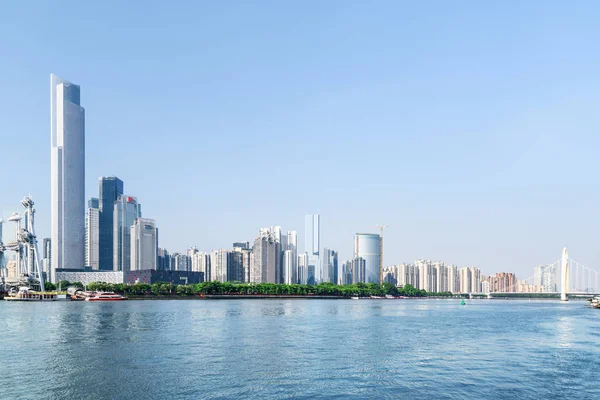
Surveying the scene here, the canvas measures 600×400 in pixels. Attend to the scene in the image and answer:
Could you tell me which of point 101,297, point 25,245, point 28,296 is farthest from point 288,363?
point 25,245

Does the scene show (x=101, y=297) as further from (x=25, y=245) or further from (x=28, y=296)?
(x=25, y=245)

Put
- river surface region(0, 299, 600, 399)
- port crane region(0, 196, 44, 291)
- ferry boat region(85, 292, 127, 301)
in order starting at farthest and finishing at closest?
port crane region(0, 196, 44, 291) < ferry boat region(85, 292, 127, 301) < river surface region(0, 299, 600, 399)

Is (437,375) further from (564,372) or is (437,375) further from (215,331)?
(215,331)

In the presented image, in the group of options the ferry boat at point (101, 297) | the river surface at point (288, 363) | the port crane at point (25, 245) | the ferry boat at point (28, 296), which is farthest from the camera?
the port crane at point (25, 245)

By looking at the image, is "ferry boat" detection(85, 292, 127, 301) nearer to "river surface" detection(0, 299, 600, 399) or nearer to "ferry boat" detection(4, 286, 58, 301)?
"ferry boat" detection(4, 286, 58, 301)

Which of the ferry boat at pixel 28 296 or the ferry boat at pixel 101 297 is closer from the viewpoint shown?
the ferry boat at pixel 101 297

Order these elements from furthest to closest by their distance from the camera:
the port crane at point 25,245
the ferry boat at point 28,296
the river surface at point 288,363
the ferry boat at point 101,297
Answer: the port crane at point 25,245, the ferry boat at point 28,296, the ferry boat at point 101,297, the river surface at point 288,363

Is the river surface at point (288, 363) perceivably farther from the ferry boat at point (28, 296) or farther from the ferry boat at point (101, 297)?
the ferry boat at point (28, 296)

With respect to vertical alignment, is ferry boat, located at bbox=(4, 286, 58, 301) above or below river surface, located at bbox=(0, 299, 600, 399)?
below

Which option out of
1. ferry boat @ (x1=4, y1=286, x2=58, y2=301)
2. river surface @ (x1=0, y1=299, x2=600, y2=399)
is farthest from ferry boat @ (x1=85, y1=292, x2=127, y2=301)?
river surface @ (x1=0, y1=299, x2=600, y2=399)

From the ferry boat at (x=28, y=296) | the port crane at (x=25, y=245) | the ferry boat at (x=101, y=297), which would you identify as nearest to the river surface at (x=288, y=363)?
the ferry boat at (x=101, y=297)

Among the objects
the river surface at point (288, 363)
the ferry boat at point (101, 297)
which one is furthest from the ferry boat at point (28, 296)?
the river surface at point (288, 363)

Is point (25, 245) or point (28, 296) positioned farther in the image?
point (25, 245)

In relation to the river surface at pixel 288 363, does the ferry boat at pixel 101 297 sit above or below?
below
